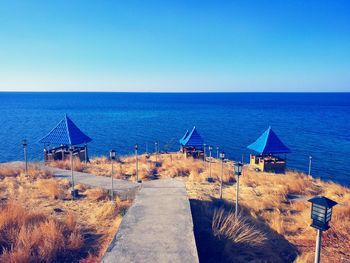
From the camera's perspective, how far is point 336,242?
25.2 feet

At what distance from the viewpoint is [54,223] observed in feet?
22.5

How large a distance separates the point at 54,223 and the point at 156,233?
2.65 m

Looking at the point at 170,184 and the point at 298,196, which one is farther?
the point at 298,196

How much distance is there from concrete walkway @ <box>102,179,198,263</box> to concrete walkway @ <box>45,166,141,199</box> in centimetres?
139

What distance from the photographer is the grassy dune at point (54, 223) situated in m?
5.93

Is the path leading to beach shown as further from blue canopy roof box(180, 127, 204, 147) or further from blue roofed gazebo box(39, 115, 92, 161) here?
blue canopy roof box(180, 127, 204, 147)

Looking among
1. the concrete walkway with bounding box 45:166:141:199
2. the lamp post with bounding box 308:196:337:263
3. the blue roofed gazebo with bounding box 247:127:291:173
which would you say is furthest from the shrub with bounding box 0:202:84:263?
the blue roofed gazebo with bounding box 247:127:291:173

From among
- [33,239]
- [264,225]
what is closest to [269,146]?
[264,225]

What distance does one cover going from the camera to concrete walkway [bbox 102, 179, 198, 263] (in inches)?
204

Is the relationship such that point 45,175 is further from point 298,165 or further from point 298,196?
point 298,165

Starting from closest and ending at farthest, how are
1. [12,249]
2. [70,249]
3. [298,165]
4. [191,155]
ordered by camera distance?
[12,249], [70,249], [191,155], [298,165]

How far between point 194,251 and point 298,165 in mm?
26570

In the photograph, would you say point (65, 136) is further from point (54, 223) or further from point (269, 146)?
point (269, 146)

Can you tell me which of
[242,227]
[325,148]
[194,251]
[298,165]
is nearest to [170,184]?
[242,227]
